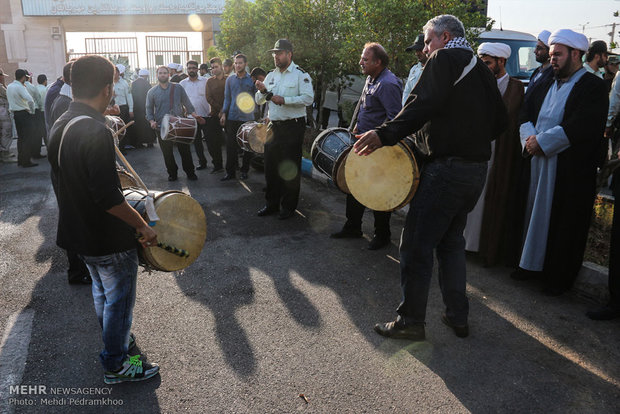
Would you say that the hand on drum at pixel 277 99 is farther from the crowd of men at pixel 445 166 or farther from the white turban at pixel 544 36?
the white turban at pixel 544 36

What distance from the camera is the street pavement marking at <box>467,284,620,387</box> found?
3.12m

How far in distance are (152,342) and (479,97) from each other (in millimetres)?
2753

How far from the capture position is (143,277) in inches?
180

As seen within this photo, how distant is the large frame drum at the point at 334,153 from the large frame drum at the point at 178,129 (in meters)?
3.47

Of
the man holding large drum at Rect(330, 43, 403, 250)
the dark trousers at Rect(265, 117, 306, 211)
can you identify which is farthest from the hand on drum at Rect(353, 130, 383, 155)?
the dark trousers at Rect(265, 117, 306, 211)

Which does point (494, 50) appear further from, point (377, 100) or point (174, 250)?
point (174, 250)

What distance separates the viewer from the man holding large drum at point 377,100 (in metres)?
4.99

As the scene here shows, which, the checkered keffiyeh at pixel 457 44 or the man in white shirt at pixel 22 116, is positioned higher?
the checkered keffiyeh at pixel 457 44

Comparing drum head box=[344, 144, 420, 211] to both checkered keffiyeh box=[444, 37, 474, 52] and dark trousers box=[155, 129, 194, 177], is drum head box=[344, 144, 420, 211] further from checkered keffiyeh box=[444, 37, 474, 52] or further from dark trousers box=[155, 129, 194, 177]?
dark trousers box=[155, 129, 194, 177]

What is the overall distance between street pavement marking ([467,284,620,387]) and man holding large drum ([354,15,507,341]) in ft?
1.71

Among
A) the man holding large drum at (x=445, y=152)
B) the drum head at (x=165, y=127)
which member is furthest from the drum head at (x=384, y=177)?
the drum head at (x=165, y=127)

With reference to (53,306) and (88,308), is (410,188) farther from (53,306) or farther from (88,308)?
(53,306)

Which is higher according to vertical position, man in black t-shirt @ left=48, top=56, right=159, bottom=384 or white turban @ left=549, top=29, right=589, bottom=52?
white turban @ left=549, top=29, right=589, bottom=52

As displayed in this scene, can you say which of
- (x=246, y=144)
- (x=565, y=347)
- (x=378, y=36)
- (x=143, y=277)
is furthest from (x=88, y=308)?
(x=378, y=36)
